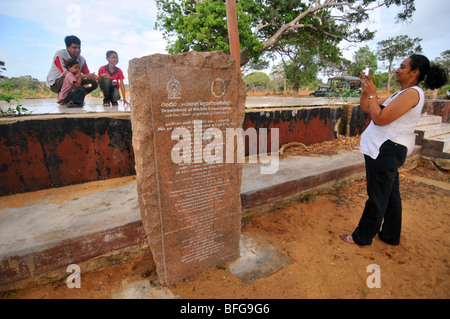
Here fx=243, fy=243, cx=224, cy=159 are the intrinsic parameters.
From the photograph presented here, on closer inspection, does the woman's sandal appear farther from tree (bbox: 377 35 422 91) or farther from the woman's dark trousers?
tree (bbox: 377 35 422 91)

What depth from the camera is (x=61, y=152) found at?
2.72 metres

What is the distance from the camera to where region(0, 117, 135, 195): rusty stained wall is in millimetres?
2510

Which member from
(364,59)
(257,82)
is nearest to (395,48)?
(364,59)

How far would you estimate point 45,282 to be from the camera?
1780mm

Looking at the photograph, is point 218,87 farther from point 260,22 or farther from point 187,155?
point 260,22

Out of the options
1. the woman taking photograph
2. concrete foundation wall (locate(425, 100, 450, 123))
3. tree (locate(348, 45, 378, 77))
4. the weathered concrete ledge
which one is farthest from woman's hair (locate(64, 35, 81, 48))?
tree (locate(348, 45, 378, 77))

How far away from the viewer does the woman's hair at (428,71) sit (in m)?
1.97

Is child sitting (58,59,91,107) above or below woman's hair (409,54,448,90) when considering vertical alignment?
above

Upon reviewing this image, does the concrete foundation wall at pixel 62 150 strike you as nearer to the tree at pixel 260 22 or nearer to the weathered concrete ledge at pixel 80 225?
the weathered concrete ledge at pixel 80 225

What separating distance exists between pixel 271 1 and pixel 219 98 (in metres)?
13.2

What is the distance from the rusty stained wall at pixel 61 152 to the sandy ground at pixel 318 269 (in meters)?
1.32

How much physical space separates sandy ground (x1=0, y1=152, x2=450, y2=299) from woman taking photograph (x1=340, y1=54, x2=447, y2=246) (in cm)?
38

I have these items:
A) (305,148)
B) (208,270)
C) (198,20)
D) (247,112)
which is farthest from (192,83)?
(198,20)
